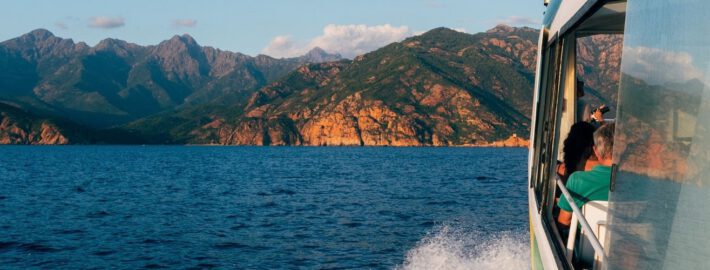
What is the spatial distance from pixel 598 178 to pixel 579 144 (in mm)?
1483

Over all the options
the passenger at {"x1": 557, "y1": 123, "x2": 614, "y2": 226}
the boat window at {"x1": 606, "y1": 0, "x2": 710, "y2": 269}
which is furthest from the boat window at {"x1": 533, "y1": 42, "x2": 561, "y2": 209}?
the boat window at {"x1": 606, "y1": 0, "x2": 710, "y2": 269}

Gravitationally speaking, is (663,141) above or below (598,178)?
above

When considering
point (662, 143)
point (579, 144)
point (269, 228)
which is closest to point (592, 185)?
point (579, 144)

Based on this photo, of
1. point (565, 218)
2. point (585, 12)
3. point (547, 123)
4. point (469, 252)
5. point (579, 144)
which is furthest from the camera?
point (469, 252)

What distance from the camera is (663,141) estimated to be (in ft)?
8.82

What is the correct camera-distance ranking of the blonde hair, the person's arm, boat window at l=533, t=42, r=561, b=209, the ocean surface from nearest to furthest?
the blonde hair
the person's arm
boat window at l=533, t=42, r=561, b=209
the ocean surface

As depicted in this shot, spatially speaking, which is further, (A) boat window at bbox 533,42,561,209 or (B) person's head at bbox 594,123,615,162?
(A) boat window at bbox 533,42,561,209

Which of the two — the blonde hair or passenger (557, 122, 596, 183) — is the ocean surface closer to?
passenger (557, 122, 596, 183)

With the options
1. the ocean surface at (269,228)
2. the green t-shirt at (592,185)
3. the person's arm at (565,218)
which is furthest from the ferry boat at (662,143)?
the ocean surface at (269,228)

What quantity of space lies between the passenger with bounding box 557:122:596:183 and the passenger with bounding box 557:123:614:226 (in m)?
1.05

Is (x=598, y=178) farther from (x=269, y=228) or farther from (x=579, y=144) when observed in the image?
(x=269, y=228)

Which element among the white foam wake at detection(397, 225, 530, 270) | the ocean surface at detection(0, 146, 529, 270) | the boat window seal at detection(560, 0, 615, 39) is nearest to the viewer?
the boat window seal at detection(560, 0, 615, 39)

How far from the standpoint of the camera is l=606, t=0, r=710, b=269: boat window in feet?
7.61

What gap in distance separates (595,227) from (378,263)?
1847 centimetres
